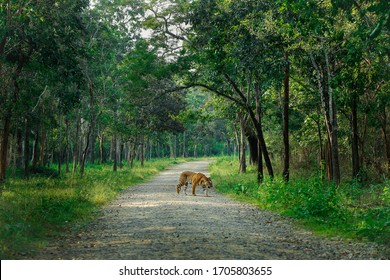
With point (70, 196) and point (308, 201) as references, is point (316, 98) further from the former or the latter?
point (70, 196)

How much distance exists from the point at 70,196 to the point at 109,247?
7.83m

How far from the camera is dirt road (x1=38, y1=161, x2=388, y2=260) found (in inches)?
334

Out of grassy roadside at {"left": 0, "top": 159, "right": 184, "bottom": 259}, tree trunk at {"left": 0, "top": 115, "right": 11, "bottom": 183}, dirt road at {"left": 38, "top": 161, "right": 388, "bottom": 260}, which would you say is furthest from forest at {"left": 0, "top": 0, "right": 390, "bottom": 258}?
dirt road at {"left": 38, "top": 161, "right": 388, "bottom": 260}

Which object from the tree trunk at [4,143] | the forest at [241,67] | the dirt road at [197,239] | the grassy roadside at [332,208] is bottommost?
the dirt road at [197,239]

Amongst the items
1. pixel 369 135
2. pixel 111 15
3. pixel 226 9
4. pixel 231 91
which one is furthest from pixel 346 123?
pixel 111 15

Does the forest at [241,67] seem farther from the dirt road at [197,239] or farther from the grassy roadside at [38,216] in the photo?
→ the dirt road at [197,239]

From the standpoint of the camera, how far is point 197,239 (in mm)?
9844

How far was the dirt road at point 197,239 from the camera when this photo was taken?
849 centimetres

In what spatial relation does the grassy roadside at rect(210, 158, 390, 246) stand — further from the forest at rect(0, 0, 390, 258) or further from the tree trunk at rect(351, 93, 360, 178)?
the tree trunk at rect(351, 93, 360, 178)

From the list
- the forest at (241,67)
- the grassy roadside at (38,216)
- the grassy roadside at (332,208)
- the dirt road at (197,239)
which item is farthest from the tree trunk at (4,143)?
the grassy roadside at (332,208)

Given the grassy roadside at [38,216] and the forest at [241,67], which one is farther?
the forest at [241,67]

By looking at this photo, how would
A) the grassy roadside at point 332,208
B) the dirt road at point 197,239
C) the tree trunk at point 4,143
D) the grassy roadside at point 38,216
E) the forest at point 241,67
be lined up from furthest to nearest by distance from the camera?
the tree trunk at point 4,143, the forest at point 241,67, the grassy roadside at point 332,208, the grassy roadside at point 38,216, the dirt road at point 197,239

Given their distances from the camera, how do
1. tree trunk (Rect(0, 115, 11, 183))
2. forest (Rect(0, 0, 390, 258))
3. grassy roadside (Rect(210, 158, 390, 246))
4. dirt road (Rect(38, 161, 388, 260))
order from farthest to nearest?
1. tree trunk (Rect(0, 115, 11, 183))
2. forest (Rect(0, 0, 390, 258))
3. grassy roadside (Rect(210, 158, 390, 246))
4. dirt road (Rect(38, 161, 388, 260))
